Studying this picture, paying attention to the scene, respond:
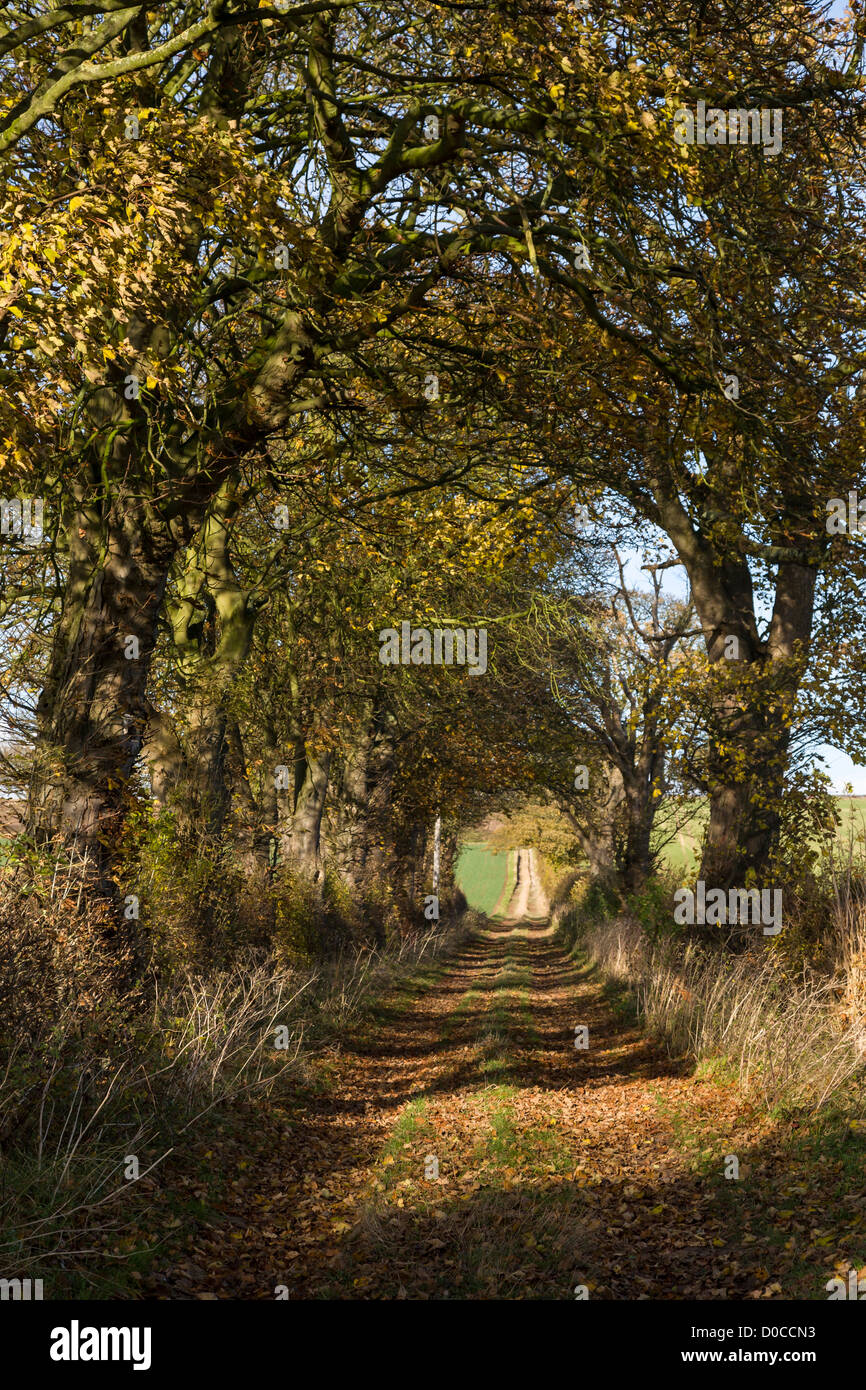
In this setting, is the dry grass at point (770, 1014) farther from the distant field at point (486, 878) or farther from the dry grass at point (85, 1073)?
the distant field at point (486, 878)

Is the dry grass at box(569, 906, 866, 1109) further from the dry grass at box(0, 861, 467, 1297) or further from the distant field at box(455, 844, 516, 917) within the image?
the distant field at box(455, 844, 516, 917)

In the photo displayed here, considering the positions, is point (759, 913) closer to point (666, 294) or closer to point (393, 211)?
point (666, 294)

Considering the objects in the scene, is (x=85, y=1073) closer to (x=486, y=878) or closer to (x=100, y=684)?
(x=100, y=684)

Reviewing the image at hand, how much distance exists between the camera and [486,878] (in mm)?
98375

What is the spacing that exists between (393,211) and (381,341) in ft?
4.56

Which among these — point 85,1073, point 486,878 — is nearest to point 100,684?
point 85,1073

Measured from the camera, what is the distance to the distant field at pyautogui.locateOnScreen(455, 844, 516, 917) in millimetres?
76000

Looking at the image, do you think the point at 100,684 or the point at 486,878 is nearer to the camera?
the point at 100,684

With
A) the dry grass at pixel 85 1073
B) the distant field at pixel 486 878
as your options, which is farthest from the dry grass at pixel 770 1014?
the distant field at pixel 486 878

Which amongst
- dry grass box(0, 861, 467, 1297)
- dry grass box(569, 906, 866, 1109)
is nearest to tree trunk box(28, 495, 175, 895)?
dry grass box(0, 861, 467, 1297)

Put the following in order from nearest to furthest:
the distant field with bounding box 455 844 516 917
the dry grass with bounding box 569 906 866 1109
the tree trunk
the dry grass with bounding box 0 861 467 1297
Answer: the dry grass with bounding box 0 861 467 1297, the dry grass with bounding box 569 906 866 1109, the tree trunk, the distant field with bounding box 455 844 516 917

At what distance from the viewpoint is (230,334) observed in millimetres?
10094

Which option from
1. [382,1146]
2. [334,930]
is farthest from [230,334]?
[334,930]
